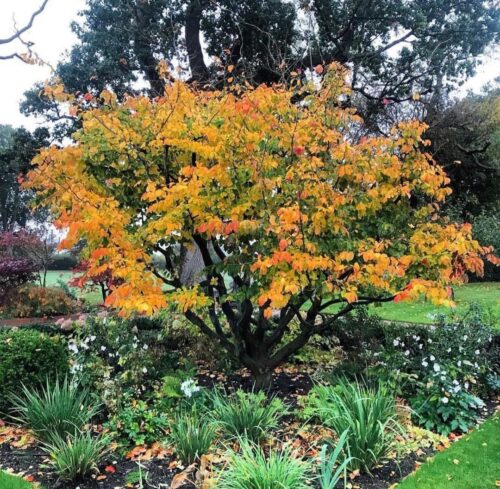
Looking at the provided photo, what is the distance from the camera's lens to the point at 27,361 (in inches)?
193

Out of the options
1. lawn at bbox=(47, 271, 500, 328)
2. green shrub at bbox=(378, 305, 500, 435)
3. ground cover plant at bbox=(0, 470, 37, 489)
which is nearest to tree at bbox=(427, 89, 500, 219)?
lawn at bbox=(47, 271, 500, 328)

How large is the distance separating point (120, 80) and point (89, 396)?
1060 cm

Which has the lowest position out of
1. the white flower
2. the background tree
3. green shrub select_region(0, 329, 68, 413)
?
the white flower

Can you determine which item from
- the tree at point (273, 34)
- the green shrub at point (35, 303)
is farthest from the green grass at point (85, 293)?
the tree at point (273, 34)

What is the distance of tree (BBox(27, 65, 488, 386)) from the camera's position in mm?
4227

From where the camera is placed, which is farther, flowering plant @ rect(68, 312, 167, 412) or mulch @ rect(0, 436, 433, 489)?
flowering plant @ rect(68, 312, 167, 412)

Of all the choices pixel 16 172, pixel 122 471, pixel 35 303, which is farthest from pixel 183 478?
pixel 16 172

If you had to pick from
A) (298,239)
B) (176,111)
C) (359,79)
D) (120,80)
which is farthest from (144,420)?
(359,79)

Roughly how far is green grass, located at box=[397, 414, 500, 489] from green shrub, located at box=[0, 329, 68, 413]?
3514 millimetres

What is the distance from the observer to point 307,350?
719 cm

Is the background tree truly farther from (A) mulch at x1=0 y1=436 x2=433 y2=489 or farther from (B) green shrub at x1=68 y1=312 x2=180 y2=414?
(A) mulch at x1=0 y1=436 x2=433 y2=489

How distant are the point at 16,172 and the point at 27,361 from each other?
14680 millimetres

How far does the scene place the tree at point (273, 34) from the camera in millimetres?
12789

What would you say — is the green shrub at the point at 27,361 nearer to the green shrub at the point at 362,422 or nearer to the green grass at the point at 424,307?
the green shrub at the point at 362,422
